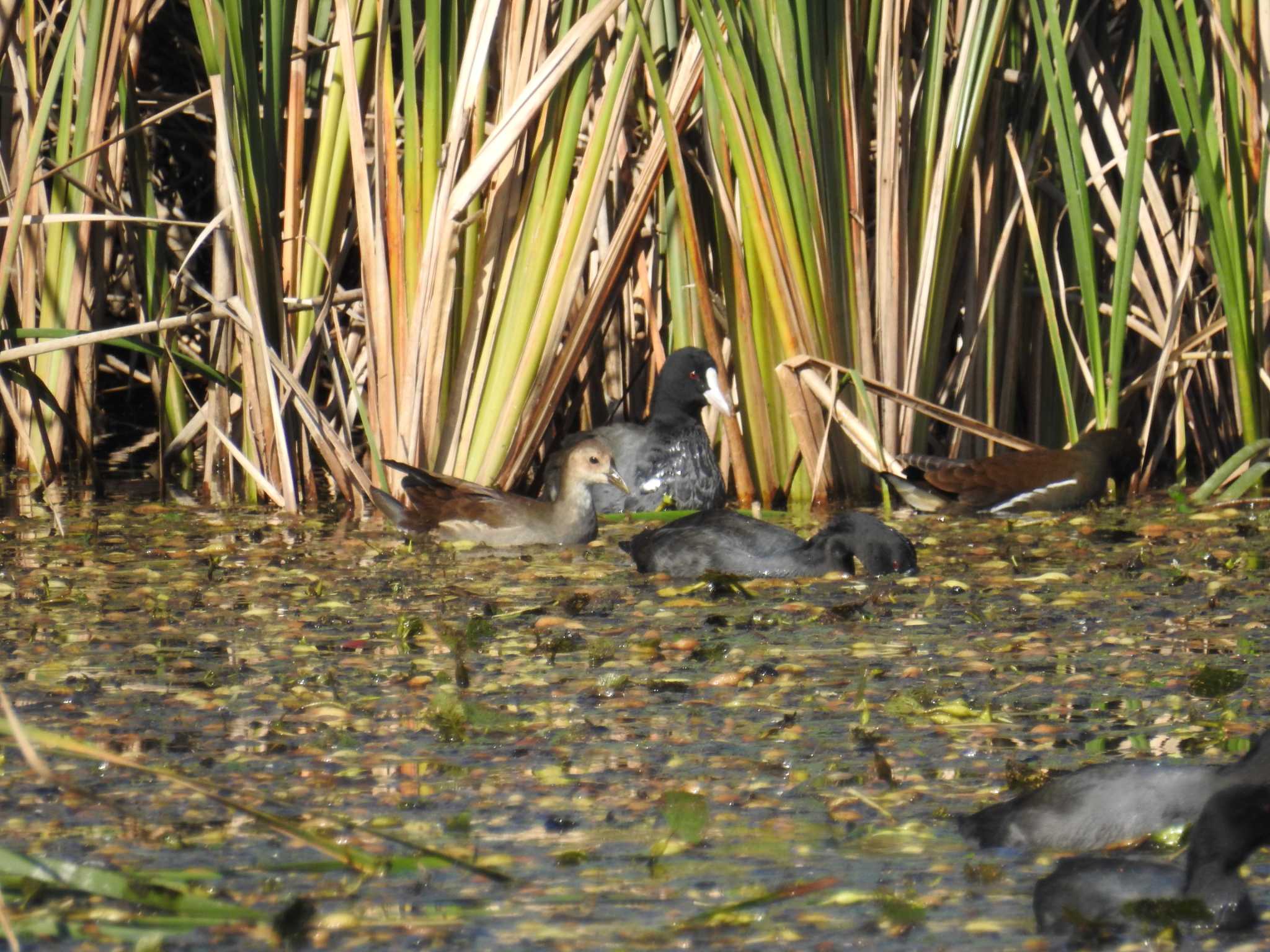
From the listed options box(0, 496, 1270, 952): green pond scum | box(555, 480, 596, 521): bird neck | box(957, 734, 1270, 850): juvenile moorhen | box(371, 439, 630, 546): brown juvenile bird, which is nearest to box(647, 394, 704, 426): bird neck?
box(371, 439, 630, 546): brown juvenile bird

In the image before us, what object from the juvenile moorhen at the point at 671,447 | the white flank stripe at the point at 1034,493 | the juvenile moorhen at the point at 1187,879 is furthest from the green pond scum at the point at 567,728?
the juvenile moorhen at the point at 671,447

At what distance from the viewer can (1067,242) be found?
7.96 m

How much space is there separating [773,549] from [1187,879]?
3035 millimetres

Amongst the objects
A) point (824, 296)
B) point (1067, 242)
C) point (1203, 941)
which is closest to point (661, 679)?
point (1203, 941)

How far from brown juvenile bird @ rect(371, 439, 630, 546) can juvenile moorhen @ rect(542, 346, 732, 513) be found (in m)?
0.51

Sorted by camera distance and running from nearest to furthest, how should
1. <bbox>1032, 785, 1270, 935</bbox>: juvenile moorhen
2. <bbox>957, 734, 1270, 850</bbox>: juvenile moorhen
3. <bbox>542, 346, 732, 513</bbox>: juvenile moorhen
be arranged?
<bbox>1032, 785, 1270, 935</bbox>: juvenile moorhen → <bbox>957, 734, 1270, 850</bbox>: juvenile moorhen → <bbox>542, 346, 732, 513</bbox>: juvenile moorhen

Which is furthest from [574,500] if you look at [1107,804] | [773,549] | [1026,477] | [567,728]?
[1107,804]

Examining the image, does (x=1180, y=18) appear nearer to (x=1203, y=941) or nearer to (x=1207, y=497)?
(x=1207, y=497)

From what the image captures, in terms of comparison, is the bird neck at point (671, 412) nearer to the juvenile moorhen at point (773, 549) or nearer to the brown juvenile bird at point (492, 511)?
the brown juvenile bird at point (492, 511)

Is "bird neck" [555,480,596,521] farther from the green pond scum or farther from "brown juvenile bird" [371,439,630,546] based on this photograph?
the green pond scum

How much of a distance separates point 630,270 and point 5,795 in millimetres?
4499

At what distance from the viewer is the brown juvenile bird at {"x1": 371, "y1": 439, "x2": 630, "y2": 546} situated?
21.7 feet

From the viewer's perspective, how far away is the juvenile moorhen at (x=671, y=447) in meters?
7.32

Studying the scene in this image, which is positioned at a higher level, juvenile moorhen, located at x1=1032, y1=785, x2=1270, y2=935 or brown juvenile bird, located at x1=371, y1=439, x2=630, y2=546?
juvenile moorhen, located at x1=1032, y1=785, x2=1270, y2=935
